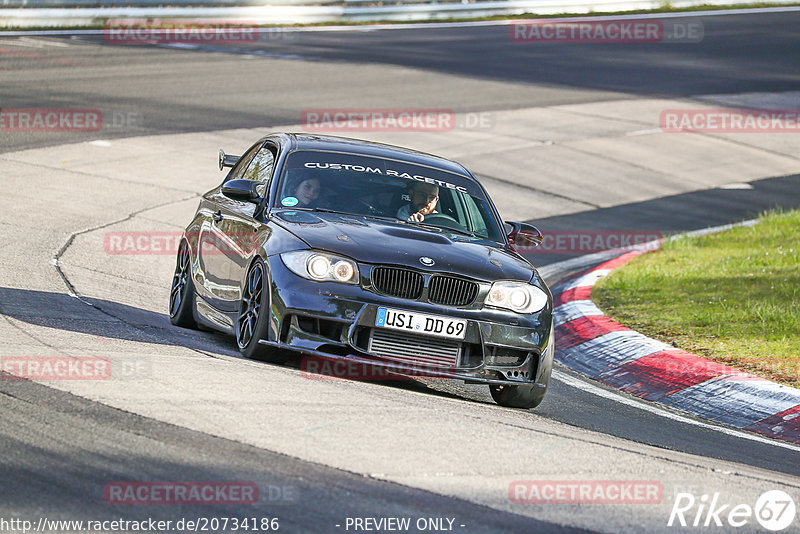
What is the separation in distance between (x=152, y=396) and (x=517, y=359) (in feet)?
8.33

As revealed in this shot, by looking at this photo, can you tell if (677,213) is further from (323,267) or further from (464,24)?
(464,24)

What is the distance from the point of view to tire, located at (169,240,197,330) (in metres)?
9.32

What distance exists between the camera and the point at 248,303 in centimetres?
805

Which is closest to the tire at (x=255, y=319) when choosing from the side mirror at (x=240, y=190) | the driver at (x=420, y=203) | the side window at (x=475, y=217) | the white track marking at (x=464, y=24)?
the side mirror at (x=240, y=190)

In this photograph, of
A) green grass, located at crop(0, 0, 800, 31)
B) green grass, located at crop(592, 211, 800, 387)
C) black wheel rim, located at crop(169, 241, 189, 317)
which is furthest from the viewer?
green grass, located at crop(0, 0, 800, 31)

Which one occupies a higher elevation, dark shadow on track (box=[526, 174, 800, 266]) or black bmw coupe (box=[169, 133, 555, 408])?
black bmw coupe (box=[169, 133, 555, 408])

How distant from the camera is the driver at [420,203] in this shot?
28.2ft

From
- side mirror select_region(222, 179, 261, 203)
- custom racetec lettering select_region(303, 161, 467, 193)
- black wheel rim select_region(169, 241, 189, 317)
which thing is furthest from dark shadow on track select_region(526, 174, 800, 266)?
side mirror select_region(222, 179, 261, 203)

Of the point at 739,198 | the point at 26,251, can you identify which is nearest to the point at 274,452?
the point at 26,251

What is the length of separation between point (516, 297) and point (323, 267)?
1.22m

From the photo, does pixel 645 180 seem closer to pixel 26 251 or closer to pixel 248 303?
pixel 26 251

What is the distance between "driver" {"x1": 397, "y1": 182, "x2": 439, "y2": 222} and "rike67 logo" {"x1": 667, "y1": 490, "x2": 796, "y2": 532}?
3591 millimetres

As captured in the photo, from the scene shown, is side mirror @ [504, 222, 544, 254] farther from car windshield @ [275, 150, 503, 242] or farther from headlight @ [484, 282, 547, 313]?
headlight @ [484, 282, 547, 313]

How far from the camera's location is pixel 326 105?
23359mm
